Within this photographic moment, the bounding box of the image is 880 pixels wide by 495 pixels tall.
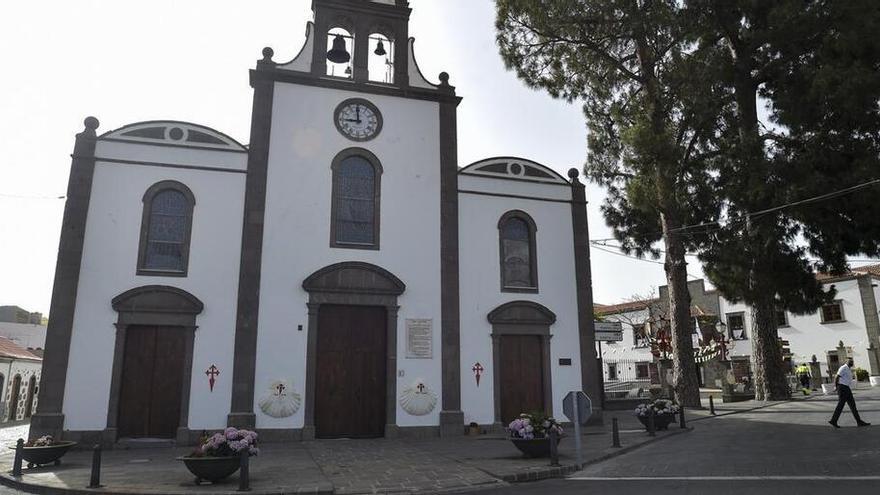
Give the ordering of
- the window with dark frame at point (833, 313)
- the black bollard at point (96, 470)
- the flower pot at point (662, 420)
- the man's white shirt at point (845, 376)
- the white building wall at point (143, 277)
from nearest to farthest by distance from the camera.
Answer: the black bollard at point (96, 470), the man's white shirt at point (845, 376), the white building wall at point (143, 277), the flower pot at point (662, 420), the window with dark frame at point (833, 313)

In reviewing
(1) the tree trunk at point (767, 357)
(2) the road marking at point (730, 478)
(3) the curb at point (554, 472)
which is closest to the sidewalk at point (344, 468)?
(3) the curb at point (554, 472)

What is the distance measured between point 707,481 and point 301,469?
6.55m

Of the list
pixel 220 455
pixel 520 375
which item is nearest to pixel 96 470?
pixel 220 455

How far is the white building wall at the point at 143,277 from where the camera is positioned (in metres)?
13.8

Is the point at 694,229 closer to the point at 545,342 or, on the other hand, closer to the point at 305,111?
the point at 545,342

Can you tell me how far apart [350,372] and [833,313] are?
124 ft

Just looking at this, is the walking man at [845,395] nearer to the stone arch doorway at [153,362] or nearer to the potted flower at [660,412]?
the potted flower at [660,412]

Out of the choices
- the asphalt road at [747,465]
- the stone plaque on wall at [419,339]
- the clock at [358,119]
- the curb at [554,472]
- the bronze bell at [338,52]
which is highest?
the bronze bell at [338,52]

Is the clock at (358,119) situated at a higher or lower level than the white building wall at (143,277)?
higher

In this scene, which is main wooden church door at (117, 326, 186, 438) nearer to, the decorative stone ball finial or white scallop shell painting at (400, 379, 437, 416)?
the decorative stone ball finial

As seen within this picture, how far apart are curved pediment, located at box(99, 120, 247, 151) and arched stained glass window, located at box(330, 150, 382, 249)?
2.69m

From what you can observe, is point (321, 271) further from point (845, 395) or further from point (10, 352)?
point (10, 352)

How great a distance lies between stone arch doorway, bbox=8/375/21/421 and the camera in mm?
30859

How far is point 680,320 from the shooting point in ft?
66.6
